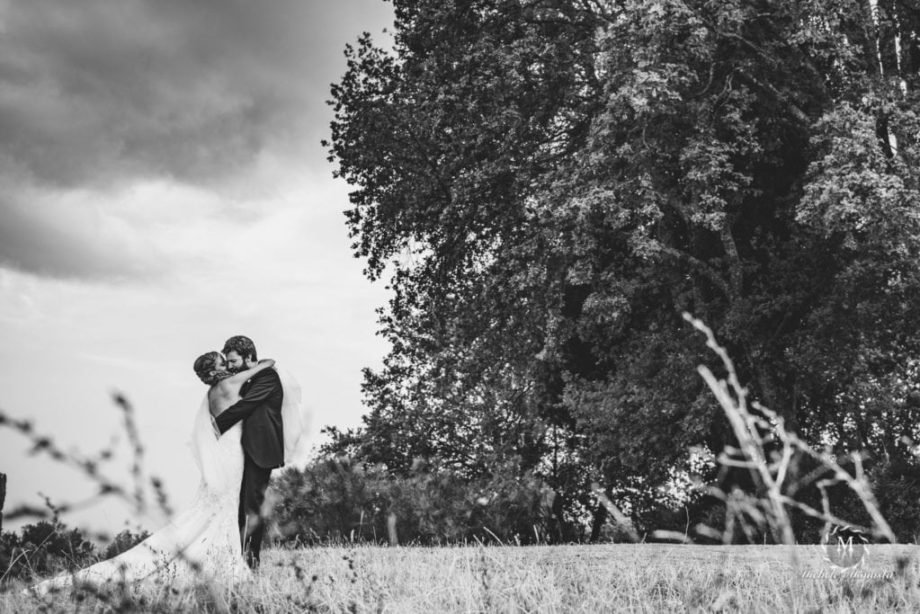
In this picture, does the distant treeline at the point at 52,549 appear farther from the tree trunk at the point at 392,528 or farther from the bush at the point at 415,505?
the bush at the point at 415,505

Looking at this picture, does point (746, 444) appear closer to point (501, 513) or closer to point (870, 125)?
point (870, 125)

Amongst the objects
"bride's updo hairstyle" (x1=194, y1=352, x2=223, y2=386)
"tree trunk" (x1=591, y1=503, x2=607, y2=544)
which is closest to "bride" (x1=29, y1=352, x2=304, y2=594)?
"bride's updo hairstyle" (x1=194, y1=352, x2=223, y2=386)

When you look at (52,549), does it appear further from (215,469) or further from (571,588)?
(571,588)

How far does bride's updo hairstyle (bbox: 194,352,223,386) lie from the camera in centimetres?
667

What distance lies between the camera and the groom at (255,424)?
6.59 meters

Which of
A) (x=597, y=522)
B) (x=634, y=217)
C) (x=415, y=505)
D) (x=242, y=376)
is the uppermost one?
(x=634, y=217)

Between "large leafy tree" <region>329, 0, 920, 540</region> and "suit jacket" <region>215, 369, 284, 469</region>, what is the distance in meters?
7.24

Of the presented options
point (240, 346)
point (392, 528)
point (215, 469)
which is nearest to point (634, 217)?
point (240, 346)

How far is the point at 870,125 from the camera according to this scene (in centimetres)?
1166

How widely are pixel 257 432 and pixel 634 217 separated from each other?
922cm

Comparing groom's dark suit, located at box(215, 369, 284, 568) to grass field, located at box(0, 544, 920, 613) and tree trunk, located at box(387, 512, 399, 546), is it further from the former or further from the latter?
tree trunk, located at box(387, 512, 399, 546)

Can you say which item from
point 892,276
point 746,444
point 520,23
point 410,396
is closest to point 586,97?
point 520,23

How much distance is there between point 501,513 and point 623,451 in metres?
2.82

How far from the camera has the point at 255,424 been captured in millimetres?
6621
